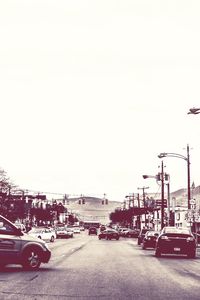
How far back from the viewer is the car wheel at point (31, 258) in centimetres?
2074

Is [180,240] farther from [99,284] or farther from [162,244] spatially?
[99,284]

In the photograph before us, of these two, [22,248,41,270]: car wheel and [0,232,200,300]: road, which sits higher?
[22,248,41,270]: car wheel

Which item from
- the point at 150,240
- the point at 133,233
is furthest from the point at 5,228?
the point at 133,233

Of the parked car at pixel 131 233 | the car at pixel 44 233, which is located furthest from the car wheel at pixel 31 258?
the parked car at pixel 131 233

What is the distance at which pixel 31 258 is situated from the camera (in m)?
21.1

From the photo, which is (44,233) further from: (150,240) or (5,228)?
(5,228)

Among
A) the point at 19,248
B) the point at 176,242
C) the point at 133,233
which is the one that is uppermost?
the point at 133,233

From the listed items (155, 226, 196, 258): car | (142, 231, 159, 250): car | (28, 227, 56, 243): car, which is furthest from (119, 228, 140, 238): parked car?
(155, 226, 196, 258): car

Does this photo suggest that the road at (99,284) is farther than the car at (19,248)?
No

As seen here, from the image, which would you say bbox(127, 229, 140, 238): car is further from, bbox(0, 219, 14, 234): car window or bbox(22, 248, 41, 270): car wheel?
bbox(0, 219, 14, 234): car window

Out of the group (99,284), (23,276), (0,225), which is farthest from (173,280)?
(0,225)

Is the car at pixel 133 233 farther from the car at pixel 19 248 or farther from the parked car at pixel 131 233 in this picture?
the car at pixel 19 248

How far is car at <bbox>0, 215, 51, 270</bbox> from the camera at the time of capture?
66.1 feet

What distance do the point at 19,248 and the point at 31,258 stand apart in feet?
2.77
